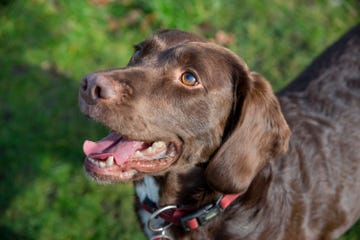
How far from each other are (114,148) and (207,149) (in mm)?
576

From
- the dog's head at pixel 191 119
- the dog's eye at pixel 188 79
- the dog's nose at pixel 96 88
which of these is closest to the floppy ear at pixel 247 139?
the dog's head at pixel 191 119

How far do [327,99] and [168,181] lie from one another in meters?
1.41

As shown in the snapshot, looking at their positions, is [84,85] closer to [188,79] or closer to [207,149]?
[188,79]

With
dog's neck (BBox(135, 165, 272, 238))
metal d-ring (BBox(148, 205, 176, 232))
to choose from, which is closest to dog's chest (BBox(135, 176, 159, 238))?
dog's neck (BBox(135, 165, 272, 238))

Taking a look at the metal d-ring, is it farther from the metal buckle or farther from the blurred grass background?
the blurred grass background

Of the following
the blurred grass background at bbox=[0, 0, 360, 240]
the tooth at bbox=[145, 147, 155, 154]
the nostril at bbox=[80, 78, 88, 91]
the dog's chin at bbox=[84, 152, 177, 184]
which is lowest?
the blurred grass background at bbox=[0, 0, 360, 240]

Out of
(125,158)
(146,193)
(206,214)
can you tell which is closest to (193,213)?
(206,214)

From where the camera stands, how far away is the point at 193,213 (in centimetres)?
325

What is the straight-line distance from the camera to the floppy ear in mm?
3037

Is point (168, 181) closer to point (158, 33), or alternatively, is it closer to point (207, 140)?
point (207, 140)

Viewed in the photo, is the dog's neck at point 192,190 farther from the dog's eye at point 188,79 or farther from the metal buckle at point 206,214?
the dog's eye at point 188,79

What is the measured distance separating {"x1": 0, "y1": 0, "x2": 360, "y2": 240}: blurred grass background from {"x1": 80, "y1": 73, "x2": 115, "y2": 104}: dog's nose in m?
2.06

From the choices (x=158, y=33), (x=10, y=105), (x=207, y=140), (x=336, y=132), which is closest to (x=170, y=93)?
(x=207, y=140)

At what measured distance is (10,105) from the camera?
5.54 meters
